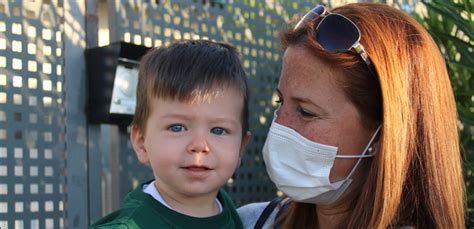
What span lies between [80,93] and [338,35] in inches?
71.3

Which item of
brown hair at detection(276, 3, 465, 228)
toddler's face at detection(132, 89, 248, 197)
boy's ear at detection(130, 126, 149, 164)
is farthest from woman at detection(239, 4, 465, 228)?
boy's ear at detection(130, 126, 149, 164)

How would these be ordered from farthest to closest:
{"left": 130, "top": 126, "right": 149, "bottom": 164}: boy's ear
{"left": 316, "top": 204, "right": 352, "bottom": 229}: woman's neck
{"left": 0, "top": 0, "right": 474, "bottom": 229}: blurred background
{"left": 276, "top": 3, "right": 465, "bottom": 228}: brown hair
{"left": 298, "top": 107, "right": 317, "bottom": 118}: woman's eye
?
{"left": 0, "top": 0, "right": 474, "bottom": 229}: blurred background
{"left": 130, "top": 126, "right": 149, "bottom": 164}: boy's ear
{"left": 316, "top": 204, "right": 352, "bottom": 229}: woman's neck
{"left": 298, "top": 107, "right": 317, "bottom": 118}: woman's eye
{"left": 276, "top": 3, "right": 465, "bottom": 228}: brown hair

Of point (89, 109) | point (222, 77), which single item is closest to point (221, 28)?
point (89, 109)

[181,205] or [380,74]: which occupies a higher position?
[380,74]

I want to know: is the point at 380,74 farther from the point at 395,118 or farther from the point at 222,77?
the point at 222,77

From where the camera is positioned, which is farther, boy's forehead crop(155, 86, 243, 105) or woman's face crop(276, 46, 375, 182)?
boy's forehead crop(155, 86, 243, 105)

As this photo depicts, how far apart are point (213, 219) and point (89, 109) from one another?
1.34 m

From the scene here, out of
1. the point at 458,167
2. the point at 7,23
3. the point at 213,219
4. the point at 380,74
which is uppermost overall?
the point at 7,23

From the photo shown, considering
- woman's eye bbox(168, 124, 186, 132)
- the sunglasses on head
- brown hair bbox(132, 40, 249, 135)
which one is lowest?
woman's eye bbox(168, 124, 186, 132)

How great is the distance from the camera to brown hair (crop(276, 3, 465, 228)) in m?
1.94

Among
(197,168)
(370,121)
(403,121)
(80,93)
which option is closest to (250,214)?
(197,168)

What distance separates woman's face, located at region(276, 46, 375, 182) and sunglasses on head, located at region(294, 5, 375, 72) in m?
0.07

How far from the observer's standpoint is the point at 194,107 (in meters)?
2.24

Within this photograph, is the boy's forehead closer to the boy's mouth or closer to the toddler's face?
the toddler's face
